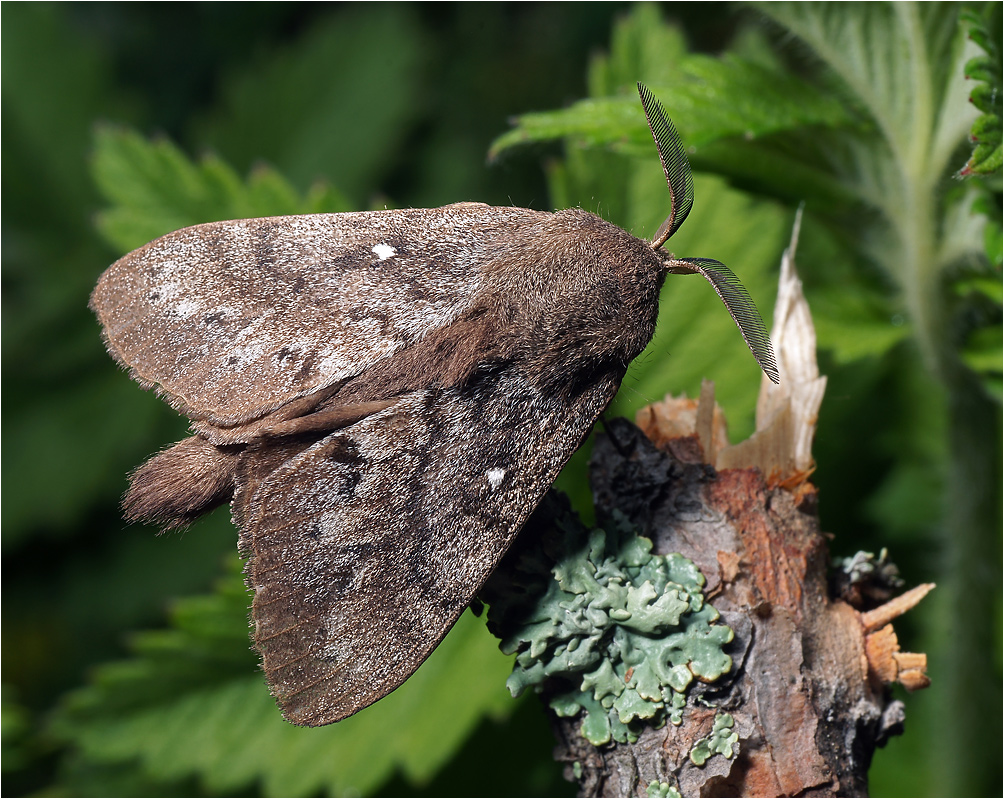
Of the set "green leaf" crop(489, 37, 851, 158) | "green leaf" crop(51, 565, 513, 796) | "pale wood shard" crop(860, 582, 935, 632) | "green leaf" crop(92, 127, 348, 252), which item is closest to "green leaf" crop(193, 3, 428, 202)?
"green leaf" crop(92, 127, 348, 252)

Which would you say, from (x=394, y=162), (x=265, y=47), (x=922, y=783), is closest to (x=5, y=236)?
(x=265, y=47)

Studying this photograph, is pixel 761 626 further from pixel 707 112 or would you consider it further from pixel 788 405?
pixel 707 112

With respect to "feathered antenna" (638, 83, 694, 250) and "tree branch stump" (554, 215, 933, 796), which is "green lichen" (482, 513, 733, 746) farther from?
"feathered antenna" (638, 83, 694, 250)

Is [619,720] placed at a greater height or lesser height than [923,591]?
greater

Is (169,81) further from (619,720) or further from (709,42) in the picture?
(619,720)

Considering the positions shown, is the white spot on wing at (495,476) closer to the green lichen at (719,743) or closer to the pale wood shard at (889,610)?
the green lichen at (719,743)

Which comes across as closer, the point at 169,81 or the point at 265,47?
the point at 265,47

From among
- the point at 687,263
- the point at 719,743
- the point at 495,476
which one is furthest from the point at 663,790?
the point at 687,263
